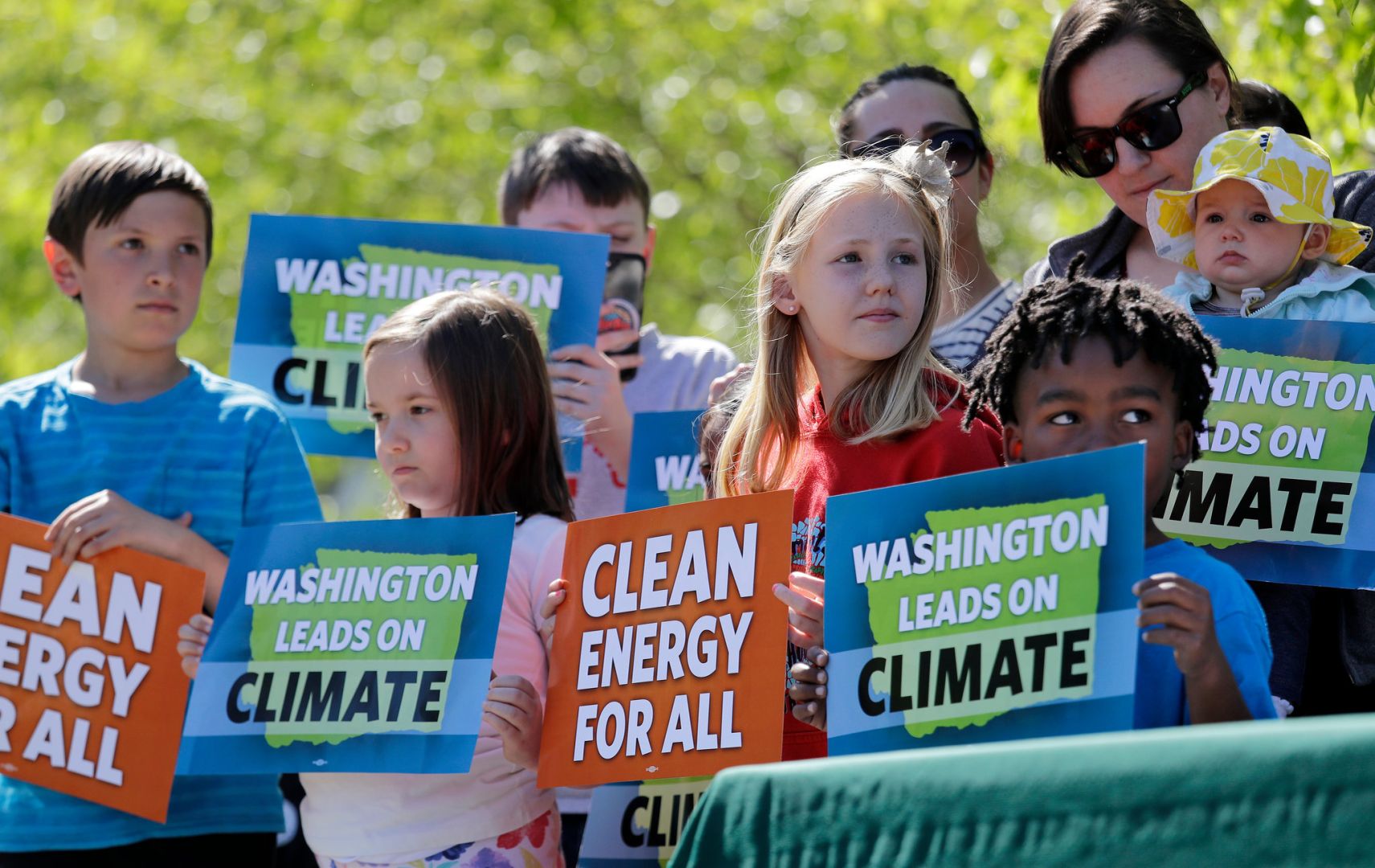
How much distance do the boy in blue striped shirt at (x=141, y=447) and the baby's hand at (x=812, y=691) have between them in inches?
60.7

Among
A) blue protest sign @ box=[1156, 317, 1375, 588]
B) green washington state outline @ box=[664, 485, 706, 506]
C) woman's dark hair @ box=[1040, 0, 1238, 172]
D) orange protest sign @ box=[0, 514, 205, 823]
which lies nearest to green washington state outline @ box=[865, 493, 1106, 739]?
blue protest sign @ box=[1156, 317, 1375, 588]

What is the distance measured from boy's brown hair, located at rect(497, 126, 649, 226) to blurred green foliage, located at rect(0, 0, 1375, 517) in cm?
636

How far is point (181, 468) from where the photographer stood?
3869 millimetres

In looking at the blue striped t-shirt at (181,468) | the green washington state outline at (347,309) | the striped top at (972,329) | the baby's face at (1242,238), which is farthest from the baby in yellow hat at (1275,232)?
the blue striped t-shirt at (181,468)

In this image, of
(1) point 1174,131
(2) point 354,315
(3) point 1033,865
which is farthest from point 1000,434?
(2) point 354,315

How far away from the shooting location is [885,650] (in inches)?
104

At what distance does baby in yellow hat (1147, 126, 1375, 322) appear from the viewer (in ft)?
10.3

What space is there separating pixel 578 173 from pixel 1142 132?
5.90ft

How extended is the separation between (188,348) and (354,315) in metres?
9.26

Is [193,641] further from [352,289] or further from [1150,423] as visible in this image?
[1150,423]

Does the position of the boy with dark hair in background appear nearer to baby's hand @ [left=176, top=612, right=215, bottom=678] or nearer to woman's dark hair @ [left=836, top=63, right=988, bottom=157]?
woman's dark hair @ [left=836, top=63, right=988, bottom=157]

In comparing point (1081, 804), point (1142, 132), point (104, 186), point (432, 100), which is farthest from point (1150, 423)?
point (432, 100)

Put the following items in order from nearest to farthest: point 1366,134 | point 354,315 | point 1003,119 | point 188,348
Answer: point 354,315 < point 1366,134 < point 1003,119 < point 188,348

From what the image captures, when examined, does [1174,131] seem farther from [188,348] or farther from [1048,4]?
[188,348]
